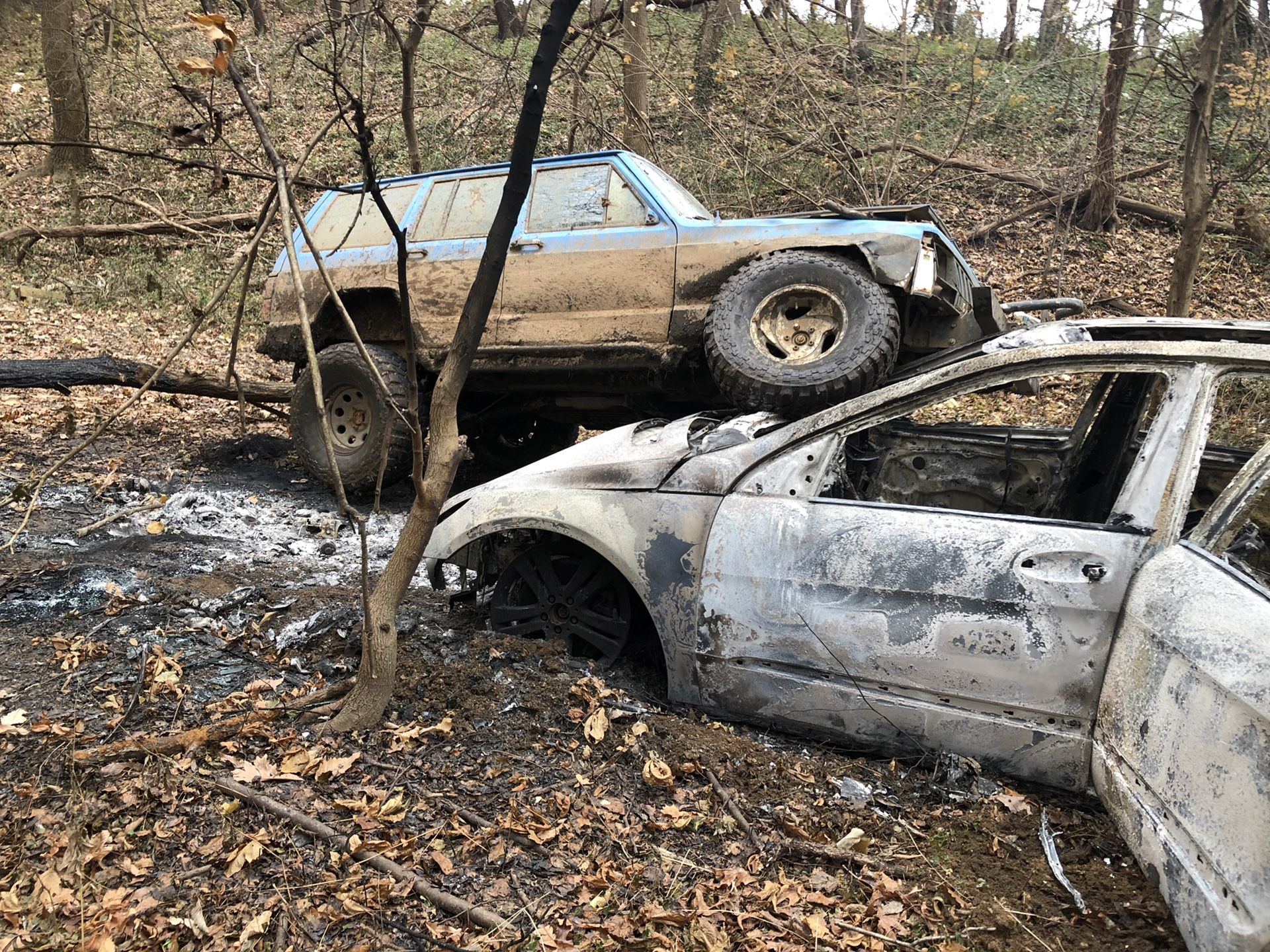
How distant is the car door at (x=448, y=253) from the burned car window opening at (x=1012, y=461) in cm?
316

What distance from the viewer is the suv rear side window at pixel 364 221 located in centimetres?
691

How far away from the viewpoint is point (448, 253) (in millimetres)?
6531

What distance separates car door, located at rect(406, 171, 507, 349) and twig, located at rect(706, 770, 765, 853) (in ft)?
13.1

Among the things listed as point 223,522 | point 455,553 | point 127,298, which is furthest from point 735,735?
point 127,298

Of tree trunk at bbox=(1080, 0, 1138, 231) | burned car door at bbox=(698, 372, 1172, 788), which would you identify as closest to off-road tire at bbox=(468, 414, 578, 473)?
burned car door at bbox=(698, 372, 1172, 788)

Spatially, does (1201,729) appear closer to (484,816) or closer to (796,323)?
(484,816)

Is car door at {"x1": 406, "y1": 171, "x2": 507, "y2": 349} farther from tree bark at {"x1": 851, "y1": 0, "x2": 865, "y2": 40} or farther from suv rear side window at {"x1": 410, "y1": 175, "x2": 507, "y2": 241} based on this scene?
tree bark at {"x1": 851, "y1": 0, "x2": 865, "y2": 40}

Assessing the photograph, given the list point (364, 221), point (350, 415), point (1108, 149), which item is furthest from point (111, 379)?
point (1108, 149)

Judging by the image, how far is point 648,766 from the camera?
3.13 meters

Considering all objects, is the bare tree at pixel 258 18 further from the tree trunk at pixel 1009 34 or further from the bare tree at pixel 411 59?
→ the tree trunk at pixel 1009 34

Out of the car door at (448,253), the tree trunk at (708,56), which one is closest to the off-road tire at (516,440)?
the car door at (448,253)

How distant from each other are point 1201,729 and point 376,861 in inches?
87.1

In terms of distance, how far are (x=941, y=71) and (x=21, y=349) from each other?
14.1 meters

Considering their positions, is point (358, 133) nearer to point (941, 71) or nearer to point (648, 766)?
point (648, 766)
